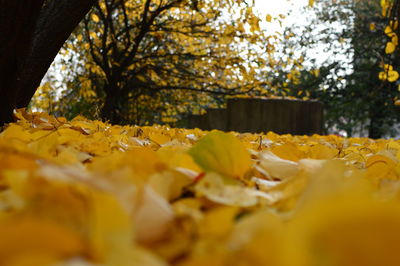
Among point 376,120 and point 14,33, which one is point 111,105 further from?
point 376,120

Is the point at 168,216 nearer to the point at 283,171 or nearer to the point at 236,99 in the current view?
the point at 283,171

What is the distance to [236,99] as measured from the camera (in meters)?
7.78

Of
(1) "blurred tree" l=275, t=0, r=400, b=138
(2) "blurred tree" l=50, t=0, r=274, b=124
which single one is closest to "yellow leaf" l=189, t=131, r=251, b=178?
(2) "blurred tree" l=50, t=0, r=274, b=124

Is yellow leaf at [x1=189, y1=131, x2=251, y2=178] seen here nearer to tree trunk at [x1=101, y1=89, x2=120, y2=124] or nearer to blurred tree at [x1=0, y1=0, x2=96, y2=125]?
blurred tree at [x1=0, y1=0, x2=96, y2=125]

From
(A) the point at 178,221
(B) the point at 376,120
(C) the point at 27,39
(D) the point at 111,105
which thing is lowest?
(B) the point at 376,120

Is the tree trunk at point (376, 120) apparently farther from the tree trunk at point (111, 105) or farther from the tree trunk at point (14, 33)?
the tree trunk at point (14, 33)

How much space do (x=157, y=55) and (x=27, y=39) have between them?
19.3 ft

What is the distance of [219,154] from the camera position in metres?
0.63

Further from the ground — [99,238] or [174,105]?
[99,238]

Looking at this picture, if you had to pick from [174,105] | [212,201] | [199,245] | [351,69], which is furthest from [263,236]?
[351,69]

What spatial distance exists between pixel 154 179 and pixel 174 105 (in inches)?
366

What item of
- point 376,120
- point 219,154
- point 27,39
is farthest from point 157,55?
point 376,120

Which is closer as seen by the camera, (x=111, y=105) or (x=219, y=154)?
(x=219, y=154)

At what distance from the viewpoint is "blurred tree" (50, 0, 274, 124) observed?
6.38 meters
